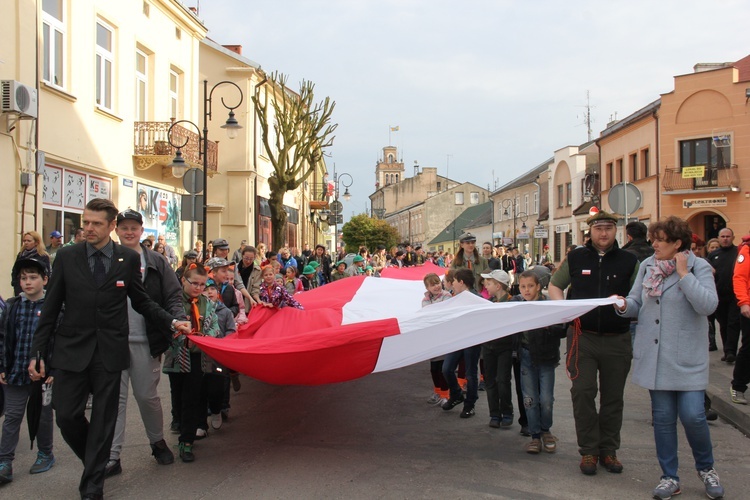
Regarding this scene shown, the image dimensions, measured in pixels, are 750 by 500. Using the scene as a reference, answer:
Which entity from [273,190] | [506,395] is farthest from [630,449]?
[273,190]

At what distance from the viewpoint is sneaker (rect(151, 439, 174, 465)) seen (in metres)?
6.08

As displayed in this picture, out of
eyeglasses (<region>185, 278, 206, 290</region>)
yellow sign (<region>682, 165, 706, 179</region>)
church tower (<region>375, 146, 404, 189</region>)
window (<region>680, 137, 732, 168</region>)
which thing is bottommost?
eyeglasses (<region>185, 278, 206, 290</region>)

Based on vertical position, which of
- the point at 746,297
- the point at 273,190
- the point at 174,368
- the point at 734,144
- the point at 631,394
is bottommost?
the point at 631,394

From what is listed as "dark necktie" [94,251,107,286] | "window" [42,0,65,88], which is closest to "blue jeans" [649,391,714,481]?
"dark necktie" [94,251,107,286]

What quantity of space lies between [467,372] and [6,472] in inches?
183

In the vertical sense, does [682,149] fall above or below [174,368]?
above

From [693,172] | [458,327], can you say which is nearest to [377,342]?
[458,327]

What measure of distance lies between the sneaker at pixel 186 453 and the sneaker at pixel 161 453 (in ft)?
0.31

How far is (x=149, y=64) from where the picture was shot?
857 inches

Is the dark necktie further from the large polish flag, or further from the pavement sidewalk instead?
the pavement sidewalk

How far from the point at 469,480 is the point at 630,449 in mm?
1899

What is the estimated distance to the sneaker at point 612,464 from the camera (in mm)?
5742

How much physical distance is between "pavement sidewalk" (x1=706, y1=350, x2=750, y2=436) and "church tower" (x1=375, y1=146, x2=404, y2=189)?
499ft

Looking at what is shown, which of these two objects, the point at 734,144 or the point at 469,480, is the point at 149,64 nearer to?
the point at 469,480
